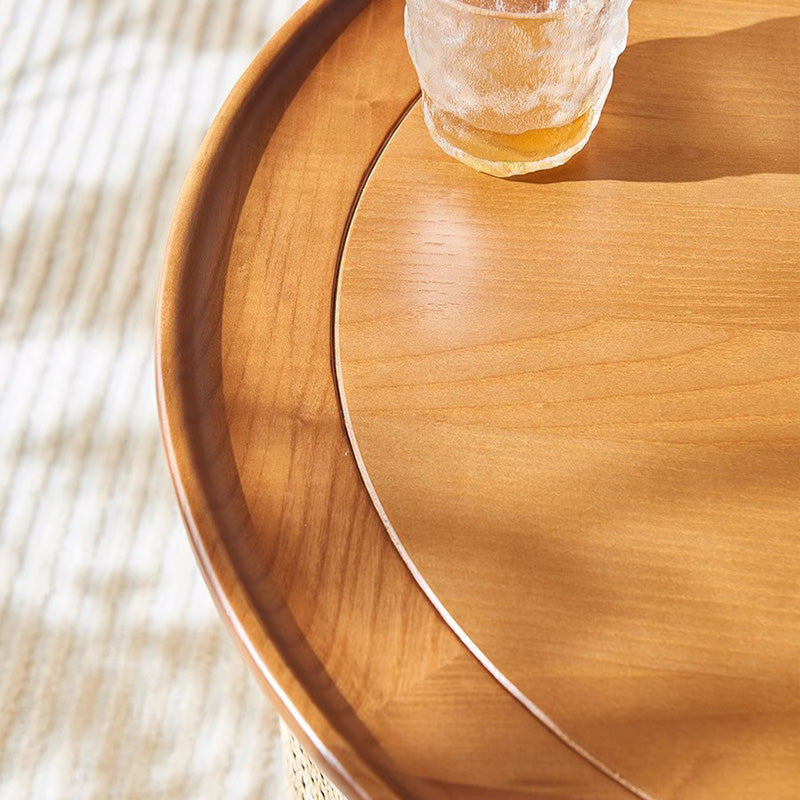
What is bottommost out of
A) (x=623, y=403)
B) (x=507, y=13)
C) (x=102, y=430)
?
(x=102, y=430)

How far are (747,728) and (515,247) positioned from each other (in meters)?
0.23

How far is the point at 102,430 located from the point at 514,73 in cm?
58

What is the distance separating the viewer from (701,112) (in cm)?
52

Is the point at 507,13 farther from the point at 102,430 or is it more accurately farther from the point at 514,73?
the point at 102,430

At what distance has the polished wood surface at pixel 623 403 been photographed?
0.37m

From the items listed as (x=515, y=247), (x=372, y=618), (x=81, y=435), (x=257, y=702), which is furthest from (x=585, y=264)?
(x=81, y=435)

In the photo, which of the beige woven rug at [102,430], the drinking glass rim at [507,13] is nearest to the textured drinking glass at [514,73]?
the drinking glass rim at [507,13]

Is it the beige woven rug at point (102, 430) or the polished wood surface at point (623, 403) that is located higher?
the polished wood surface at point (623, 403)

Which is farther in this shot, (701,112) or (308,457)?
(701,112)

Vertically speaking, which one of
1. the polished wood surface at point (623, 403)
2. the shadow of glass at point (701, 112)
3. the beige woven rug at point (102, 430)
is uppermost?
the shadow of glass at point (701, 112)

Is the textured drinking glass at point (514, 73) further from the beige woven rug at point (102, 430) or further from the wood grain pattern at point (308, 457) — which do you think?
the beige woven rug at point (102, 430)

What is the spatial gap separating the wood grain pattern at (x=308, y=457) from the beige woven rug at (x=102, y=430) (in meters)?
0.41

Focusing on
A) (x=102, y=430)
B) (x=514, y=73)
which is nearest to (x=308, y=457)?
(x=514, y=73)

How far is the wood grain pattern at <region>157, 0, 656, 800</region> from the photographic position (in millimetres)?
355
